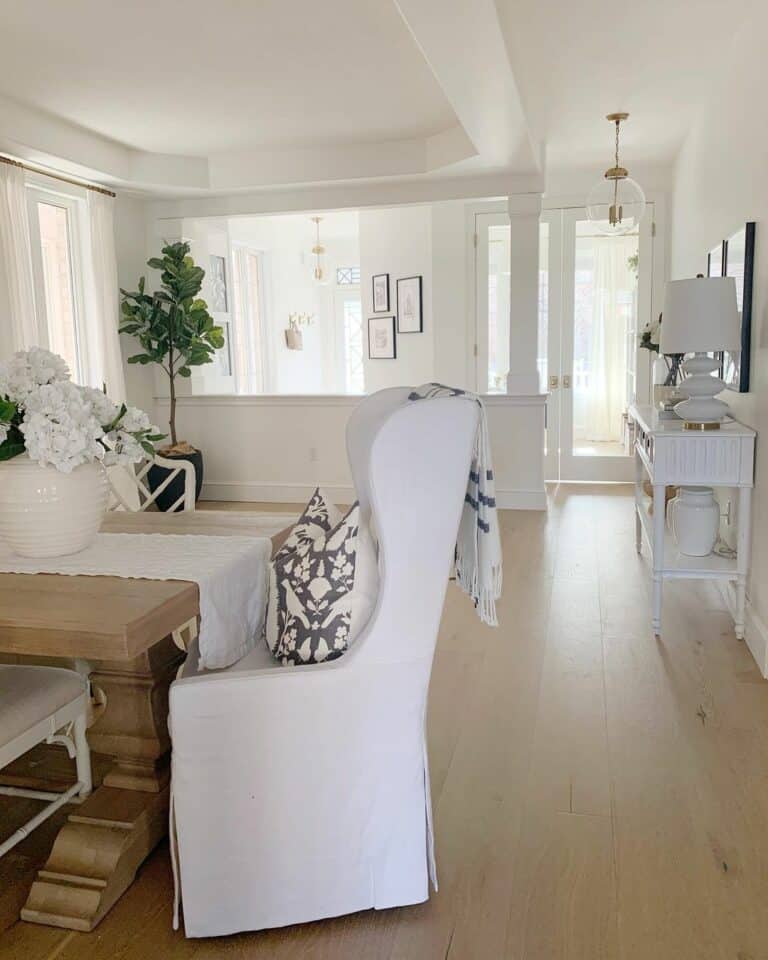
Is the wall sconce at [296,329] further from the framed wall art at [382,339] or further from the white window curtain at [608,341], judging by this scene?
the white window curtain at [608,341]

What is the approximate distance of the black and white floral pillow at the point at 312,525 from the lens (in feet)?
6.66

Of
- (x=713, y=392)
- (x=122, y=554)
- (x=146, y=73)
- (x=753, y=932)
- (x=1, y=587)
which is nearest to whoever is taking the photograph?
(x=753, y=932)

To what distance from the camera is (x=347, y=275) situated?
9891 mm

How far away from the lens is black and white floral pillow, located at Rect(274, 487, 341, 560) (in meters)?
2.03

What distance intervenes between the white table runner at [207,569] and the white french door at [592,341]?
17.0 feet

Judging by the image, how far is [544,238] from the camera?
678cm

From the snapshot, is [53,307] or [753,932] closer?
[753,932]

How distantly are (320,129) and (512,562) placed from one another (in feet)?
9.78

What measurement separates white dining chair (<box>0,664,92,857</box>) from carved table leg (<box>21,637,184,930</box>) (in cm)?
6

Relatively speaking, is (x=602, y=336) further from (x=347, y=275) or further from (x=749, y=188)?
(x=347, y=275)

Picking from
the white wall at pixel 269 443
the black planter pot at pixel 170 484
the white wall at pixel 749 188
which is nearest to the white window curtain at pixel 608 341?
the white wall at pixel 749 188

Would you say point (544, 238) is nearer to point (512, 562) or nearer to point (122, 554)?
point (512, 562)

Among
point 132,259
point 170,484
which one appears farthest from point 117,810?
point 132,259

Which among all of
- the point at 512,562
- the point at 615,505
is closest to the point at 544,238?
the point at 615,505
